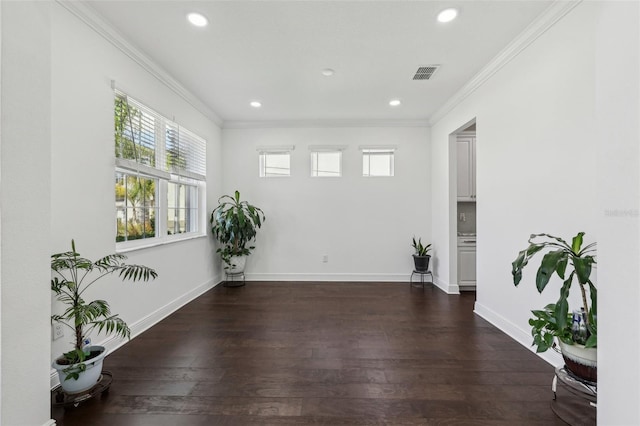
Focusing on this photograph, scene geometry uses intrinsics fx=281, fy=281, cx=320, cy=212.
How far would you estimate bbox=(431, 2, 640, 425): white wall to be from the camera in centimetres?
116

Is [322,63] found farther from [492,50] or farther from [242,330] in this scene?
[242,330]

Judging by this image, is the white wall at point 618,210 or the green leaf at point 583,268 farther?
the green leaf at point 583,268

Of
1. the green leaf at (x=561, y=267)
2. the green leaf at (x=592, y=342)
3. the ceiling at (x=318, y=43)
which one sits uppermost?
the ceiling at (x=318, y=43)

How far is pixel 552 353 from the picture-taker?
86.5 inches

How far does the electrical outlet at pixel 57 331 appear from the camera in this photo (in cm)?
190

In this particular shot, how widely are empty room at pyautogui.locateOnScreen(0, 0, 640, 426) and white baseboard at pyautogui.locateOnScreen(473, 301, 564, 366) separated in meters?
0.03

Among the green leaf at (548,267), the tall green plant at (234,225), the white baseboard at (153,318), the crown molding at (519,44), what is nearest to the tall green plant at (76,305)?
the white baseboard at (153,318)

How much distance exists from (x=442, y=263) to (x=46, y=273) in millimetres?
4435

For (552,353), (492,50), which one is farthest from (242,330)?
(492,50)

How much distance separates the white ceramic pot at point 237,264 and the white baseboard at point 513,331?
337 centimetres

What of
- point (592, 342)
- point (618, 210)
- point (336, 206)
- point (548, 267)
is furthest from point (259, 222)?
point (618, 210)

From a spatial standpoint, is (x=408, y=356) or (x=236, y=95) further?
(x=236, y=95)

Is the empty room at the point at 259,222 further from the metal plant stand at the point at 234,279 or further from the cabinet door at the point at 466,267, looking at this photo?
the metal plant stand at the point at 234,279

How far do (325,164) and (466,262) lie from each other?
275 cm
